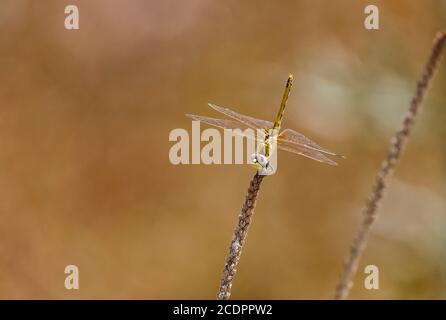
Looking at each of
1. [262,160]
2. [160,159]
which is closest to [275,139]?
[262,160]

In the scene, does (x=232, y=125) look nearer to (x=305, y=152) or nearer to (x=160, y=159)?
Result: (x=305, y=152)

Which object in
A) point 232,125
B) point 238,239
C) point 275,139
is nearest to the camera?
point 238,239

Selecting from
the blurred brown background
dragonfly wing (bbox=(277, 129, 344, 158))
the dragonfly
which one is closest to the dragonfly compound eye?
the dragonfly

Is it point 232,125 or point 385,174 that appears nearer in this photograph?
point 385,174

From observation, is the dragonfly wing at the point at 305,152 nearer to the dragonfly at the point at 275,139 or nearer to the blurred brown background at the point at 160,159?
the dragonfly at the point at 275,139

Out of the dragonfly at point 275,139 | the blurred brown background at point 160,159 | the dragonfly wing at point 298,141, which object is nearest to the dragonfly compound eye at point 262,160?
the dragonfly at point 275,139
